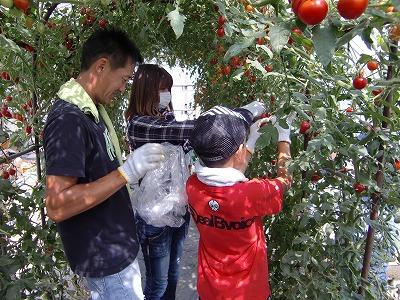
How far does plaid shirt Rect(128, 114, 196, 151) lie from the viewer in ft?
5.71

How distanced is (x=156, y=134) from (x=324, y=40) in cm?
117

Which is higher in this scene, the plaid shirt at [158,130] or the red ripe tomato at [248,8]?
the red ripe tomato at [248,8]

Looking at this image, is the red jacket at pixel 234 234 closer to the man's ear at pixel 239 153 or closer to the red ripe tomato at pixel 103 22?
the man's ear at pixel 239 153

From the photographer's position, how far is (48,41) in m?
1.82

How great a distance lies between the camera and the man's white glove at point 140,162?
4.03 feet

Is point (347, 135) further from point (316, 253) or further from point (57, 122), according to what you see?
point (57, 122)

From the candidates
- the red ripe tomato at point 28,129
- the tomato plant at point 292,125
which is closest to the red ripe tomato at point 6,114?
the tomato plant at point 292,125

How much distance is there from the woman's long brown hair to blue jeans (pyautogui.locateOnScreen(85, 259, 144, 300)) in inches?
28.6

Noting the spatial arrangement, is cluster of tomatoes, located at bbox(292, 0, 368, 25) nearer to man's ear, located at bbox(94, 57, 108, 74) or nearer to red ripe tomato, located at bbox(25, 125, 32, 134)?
man's ear, located at bbox(94, 57, 108, 74)

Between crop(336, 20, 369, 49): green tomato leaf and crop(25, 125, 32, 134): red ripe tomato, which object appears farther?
crop(25, 125, 32, 134): red ripe tomato

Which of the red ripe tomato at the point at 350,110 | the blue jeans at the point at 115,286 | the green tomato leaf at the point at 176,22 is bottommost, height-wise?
the blue jeans at the point at 115,286

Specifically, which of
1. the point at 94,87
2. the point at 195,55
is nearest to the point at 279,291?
the point at 94,87

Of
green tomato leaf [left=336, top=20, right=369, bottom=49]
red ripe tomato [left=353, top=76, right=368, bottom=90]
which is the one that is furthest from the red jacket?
green tomato leaf [left=336, top=20, right=369, bottom=49]

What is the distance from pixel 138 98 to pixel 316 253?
0.95m
